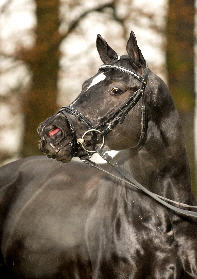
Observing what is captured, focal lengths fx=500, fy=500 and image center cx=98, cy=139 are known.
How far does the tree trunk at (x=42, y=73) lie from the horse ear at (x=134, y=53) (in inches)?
271

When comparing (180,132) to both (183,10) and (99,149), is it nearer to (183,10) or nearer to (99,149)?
(99,149)

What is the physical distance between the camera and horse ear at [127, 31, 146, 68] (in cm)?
380

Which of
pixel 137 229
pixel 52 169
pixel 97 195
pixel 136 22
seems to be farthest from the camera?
pixel 136 22

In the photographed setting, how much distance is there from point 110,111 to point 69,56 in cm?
765

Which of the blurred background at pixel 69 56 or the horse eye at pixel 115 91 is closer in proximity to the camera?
the horse eye at pixel 115 91

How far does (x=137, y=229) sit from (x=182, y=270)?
18.3 inches

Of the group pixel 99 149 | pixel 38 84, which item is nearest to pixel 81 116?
pixel 99 149

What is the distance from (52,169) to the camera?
5.36 meters

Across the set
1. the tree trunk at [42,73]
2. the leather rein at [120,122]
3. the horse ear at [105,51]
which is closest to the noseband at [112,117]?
the leather rein at [120,122]

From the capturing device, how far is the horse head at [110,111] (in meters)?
3.69

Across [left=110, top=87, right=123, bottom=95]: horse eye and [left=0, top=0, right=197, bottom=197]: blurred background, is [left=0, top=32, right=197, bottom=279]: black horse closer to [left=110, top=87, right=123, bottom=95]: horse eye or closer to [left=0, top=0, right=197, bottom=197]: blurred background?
[left=110, top=87, right=123, bottom=95]: horse eye

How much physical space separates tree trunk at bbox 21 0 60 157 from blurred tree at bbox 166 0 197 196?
8.27 feet

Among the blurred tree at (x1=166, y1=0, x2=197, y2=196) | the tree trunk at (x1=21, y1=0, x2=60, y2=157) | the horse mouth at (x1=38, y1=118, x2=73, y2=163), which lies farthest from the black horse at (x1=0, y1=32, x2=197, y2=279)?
the tree trunk at (x1=21, y1=0, x2=60, y2=157)

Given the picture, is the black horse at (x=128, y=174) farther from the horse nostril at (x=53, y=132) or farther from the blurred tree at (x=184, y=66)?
the blurred tree at (x=184, y=66)
